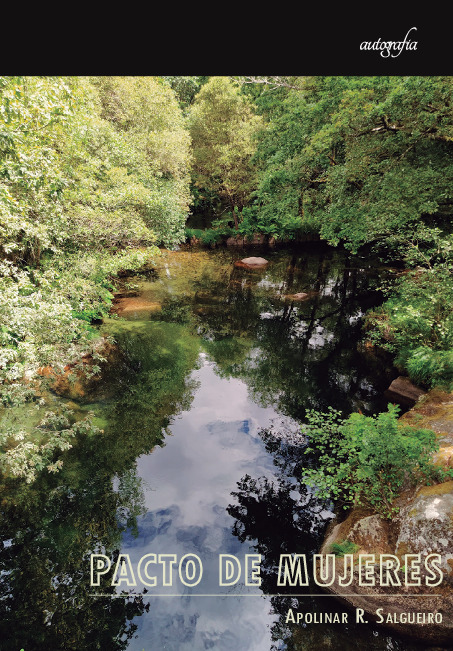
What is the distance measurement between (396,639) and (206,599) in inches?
106

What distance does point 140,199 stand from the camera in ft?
42.5

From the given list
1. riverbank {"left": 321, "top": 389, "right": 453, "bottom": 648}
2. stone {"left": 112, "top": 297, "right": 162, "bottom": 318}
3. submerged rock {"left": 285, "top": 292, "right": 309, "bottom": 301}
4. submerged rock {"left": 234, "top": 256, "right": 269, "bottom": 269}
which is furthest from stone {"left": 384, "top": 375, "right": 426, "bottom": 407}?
submerged rock {"left": 234, "top": 256, "right": 269, "bottom": 269}

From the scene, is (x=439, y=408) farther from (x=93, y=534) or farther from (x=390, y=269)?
(x=390, y=269)

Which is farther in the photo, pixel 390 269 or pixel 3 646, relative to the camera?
pixel 390 269

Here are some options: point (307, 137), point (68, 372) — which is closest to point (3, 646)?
point (68, 372)

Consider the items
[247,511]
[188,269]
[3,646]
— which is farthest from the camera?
[188,269]

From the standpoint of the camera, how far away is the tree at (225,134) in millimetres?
24609

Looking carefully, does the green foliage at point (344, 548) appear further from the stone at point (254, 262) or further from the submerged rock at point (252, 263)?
the stone at point (254, 262)

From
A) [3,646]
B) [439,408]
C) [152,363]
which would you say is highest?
[152,363]

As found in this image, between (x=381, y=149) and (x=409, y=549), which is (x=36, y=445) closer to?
(x=409, y=549)

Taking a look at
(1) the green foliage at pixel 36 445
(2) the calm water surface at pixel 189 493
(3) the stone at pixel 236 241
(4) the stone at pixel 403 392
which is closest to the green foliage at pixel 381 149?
(4) the stone at pixel 403 392

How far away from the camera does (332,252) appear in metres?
25.5

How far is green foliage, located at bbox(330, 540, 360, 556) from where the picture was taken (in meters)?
5.10

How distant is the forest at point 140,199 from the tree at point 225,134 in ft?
23.9
